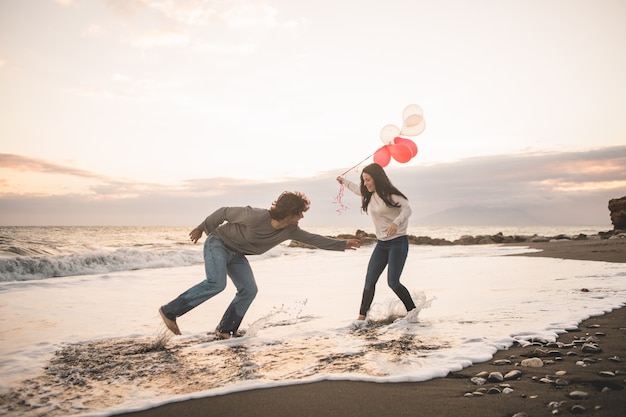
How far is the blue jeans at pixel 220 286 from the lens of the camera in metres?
5.33

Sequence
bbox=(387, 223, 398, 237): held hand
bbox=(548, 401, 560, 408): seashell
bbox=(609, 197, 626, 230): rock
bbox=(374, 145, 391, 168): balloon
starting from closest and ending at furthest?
bbox=(548, 401, 560, 408): seashell
bbox=(387, 223, 398, 237): held hand
bbox=(374, 145, 391, 168): balloon
bbox=(609, 197, 626, 230): rock

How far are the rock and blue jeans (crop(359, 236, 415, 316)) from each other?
131ft

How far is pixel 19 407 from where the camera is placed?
10.9 ft

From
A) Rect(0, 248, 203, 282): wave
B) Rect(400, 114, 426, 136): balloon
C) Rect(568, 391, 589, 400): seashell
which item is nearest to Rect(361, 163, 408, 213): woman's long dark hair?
Rect(400, 114, 426, 136): balloon

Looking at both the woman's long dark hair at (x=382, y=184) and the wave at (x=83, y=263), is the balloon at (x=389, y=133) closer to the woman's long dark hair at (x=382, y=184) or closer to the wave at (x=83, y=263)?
the woman's long dark hair at (x=382, y=184)

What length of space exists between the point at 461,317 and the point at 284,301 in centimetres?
343

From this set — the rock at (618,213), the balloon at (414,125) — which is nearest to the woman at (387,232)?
the balloon at (414,125)

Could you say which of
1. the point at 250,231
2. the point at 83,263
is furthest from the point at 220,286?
the point at 83,263

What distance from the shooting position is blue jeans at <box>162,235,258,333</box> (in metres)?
5.33

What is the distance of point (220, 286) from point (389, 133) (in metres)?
3.46

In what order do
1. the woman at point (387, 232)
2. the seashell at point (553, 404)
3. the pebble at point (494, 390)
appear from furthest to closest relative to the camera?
the woman at point (387, 232) < the pebble at point (494, 390) < the seashell at point (553, 404)

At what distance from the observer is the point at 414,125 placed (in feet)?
22.5

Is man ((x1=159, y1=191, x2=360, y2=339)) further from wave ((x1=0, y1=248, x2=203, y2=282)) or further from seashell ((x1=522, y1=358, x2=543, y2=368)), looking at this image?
wave ((x1=0, y1=248, x2=203, y2=282))

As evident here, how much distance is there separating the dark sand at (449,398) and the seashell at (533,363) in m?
0.06
